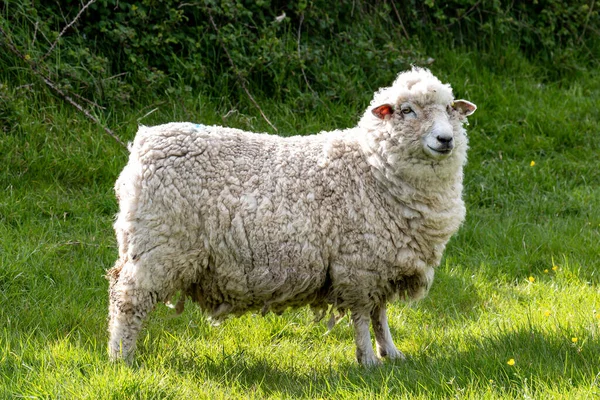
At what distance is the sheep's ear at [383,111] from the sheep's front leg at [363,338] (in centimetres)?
104

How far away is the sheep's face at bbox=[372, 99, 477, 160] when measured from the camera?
4461 millimetres

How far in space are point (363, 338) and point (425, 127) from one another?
116 centimetres

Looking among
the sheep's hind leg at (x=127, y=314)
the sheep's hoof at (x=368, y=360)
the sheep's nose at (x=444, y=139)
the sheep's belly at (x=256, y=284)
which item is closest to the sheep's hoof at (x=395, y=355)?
the sheep's hoof at (x=368, y=360)

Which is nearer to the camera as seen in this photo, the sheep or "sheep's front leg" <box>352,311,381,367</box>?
the sheep

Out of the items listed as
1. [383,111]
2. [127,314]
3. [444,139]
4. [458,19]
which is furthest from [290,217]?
[458,19]

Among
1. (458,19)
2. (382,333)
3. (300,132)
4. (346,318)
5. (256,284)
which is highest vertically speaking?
(256,284)

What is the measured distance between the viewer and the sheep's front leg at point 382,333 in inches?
192

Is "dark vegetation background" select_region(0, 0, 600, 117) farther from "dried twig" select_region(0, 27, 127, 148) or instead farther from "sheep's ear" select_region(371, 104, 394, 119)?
"sheep's ear" select_region(371, 104, 394, 119)

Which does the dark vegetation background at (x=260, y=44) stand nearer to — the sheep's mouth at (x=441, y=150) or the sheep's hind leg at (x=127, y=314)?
the sheep's hind leg at (x=127, y=314)

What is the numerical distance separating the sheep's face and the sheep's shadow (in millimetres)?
1009

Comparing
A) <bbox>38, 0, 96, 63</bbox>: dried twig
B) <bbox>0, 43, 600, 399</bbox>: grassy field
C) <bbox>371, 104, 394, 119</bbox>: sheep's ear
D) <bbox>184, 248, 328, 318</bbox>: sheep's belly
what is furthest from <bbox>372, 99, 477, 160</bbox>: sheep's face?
<bbox>38, 0, 96, 63</bbox>: dried twig

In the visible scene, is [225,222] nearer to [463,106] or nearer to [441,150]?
[441,150]

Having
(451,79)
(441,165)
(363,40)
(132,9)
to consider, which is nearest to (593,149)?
(451,79)

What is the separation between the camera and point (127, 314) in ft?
14.9
